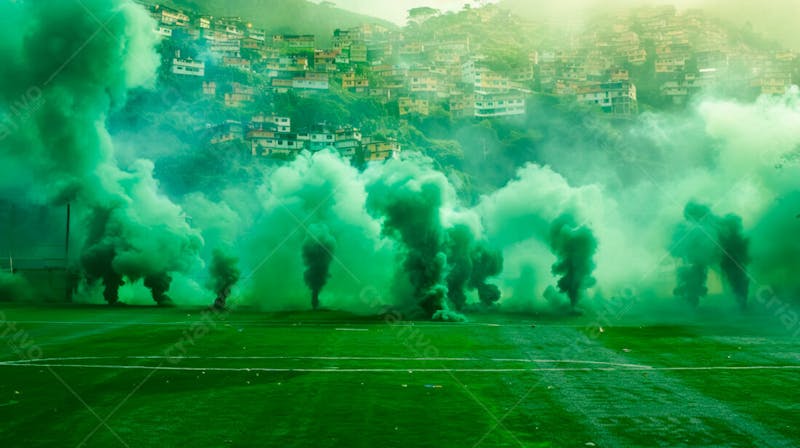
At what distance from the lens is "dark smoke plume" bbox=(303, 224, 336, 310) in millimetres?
66562

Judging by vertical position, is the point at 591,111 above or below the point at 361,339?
above

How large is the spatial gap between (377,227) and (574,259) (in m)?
20.3

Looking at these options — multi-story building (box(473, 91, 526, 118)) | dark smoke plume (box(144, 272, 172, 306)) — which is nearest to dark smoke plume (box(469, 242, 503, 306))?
dark smoke plume (box(144, 272, 172, 306))

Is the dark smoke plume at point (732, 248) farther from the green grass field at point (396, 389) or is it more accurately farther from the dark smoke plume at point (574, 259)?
the green grass field at point (396, 389)

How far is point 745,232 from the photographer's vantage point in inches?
2566

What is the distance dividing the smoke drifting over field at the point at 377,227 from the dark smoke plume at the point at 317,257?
0.41ft

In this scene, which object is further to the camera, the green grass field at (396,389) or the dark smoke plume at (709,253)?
the dark smoke plume at (709,253)

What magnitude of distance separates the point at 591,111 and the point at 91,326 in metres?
138

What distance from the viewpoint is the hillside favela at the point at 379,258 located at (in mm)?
18031

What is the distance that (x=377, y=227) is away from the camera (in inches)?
2970

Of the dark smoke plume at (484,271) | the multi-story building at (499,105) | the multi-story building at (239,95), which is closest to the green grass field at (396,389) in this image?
the dark smoke plume at (484,271)

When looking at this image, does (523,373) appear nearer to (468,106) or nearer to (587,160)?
(587,160)

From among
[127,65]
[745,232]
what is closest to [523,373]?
[745,232]

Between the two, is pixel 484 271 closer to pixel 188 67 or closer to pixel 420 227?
pixel 420 227
